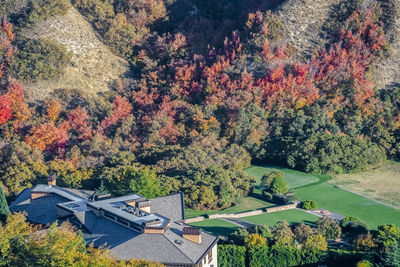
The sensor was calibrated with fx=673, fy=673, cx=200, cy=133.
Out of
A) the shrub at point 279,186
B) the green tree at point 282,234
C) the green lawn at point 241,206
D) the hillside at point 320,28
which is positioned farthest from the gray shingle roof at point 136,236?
the hillside at point 320,28

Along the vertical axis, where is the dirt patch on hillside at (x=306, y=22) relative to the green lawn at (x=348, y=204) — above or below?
above

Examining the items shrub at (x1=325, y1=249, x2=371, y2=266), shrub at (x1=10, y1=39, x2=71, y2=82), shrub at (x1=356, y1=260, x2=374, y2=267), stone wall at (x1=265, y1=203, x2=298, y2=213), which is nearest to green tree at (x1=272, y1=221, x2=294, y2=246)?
shrub at (x1=325, y1=249, x2=371, y2=266)

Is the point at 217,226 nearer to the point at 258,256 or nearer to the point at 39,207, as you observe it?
the point at 258,256

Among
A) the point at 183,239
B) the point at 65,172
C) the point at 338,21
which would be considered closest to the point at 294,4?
the point at 338,21

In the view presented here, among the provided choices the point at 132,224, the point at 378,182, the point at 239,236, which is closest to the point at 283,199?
the point at 239,236

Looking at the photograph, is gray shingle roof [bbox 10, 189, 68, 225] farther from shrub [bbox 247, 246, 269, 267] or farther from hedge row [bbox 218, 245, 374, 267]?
shrub [bbox 247, 246, 269, 267]

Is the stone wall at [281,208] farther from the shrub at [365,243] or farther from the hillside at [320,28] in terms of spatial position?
the hillside at [320,28]
